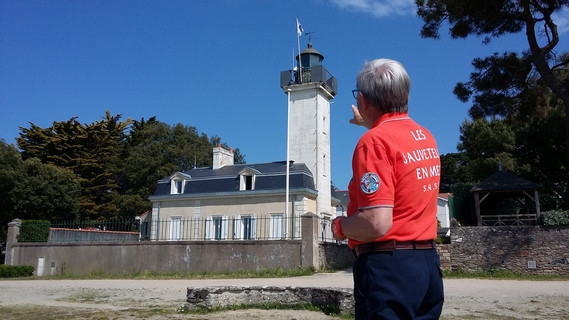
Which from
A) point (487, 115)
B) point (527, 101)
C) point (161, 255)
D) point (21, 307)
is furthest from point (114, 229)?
point (527, 101)

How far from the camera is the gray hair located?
2.13 metres

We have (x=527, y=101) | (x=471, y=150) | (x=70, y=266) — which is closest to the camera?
(x=527, y=101)

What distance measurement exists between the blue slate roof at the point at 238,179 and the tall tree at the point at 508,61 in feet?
33.2

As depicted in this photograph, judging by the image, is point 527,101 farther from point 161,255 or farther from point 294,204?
point 161,255

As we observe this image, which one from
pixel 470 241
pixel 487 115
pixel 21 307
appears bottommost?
pixel 21 307

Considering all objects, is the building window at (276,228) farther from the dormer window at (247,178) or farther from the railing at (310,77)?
the railing at (310,77)

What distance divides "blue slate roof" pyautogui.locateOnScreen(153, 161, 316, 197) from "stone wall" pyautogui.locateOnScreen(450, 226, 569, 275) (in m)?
10.6

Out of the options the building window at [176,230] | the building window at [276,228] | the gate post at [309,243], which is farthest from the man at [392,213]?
the building window at [176,230]

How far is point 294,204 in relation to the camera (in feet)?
Answer: 86.6

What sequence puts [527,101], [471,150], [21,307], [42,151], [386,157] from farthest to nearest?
[42,151], [471,150], [527,101], [21,307], [386,157]

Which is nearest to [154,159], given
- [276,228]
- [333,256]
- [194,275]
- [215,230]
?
[215,230]

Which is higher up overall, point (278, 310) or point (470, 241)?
point (470, 241)

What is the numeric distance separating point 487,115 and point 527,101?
1.61 metres

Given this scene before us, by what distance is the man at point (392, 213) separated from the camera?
188cm
